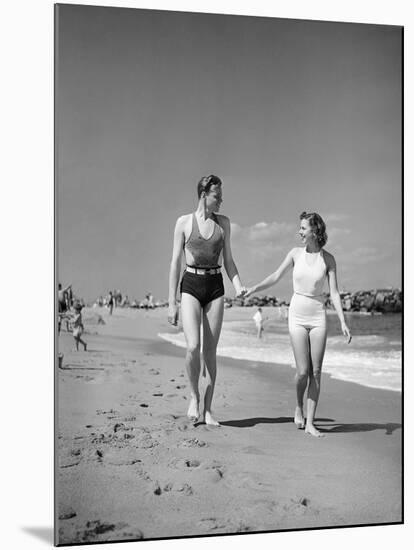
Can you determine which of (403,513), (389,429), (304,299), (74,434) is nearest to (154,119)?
(304,299)

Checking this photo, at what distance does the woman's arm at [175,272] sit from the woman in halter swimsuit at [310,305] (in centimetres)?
68

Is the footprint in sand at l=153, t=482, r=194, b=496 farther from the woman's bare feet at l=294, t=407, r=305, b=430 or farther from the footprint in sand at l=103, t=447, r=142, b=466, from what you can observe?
the woman's bare feet at l=294, t=407, r=305, b=430

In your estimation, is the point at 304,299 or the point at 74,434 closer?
the point at 74,434

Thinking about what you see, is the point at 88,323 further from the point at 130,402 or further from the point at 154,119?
the point at 154,119

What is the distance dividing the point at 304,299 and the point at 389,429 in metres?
1.02

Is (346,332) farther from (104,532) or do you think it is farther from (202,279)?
(104,532)

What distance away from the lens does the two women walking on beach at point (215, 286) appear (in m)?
6.43

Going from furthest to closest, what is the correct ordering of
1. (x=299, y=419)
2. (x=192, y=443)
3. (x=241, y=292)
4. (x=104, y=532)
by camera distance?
(x=299, y=419) → (x=241, y=292) → (x=192, y=443) → (x=104, y=532)

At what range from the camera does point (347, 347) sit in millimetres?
6734

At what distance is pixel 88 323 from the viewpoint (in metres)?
6.30

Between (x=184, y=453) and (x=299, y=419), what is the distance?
32.3 inches

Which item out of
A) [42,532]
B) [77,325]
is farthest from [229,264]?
[42,532]

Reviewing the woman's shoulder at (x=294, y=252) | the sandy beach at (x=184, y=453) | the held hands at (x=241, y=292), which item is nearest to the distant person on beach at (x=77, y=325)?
the sandy beach at (x=184, y=453)

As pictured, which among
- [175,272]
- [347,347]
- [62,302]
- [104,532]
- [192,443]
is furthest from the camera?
[347,347]
